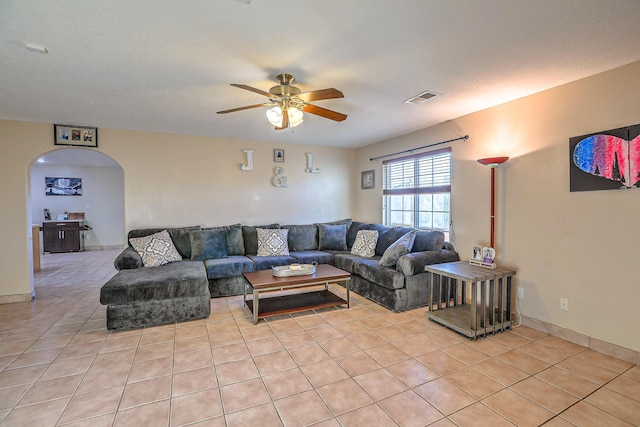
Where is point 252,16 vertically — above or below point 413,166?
above

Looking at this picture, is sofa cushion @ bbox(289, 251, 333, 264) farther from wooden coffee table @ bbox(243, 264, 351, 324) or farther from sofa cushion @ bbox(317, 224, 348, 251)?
wooden coffee table @ bbox(243, 264, 351, 324)

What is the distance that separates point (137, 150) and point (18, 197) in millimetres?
1568

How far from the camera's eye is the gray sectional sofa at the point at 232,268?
10.2ft

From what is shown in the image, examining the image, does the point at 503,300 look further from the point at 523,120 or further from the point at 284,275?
the point at 284,275

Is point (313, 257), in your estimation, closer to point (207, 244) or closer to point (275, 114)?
point (207, 244)

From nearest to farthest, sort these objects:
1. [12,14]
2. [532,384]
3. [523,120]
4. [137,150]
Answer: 1. [12,14]
2. [532,384]
3. [523,120]
4. [137,150]

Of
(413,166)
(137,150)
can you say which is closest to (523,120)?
(413,166)

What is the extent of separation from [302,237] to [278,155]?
1603 mm

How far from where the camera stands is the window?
4184 mm

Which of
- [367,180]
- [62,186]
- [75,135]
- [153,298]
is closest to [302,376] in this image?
[153,298]

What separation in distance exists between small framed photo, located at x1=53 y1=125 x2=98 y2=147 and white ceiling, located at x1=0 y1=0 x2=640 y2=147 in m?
0.62

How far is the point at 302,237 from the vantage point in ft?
17.2

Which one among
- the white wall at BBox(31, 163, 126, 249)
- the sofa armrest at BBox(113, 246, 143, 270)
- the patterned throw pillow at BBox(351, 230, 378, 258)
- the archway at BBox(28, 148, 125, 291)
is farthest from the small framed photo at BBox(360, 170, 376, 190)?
the white wall at BBox(31, 163, 126, 249)

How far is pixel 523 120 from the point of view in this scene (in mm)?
3129
